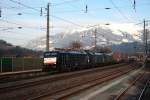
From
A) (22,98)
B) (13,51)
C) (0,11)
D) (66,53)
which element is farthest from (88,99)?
(13,51)

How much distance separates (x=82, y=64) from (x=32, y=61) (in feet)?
31.3

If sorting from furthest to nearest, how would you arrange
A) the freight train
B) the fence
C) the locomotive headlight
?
the fence → the freight train → the locomotive headlight

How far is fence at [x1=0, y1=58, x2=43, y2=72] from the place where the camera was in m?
47.2

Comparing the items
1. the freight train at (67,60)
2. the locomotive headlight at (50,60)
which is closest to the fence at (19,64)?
the freight train at (67,60)

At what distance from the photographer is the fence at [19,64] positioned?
1859 inches

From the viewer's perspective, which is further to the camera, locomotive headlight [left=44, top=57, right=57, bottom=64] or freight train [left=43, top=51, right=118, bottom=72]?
freight train [left=43, top=51, right=118, bottom=72]

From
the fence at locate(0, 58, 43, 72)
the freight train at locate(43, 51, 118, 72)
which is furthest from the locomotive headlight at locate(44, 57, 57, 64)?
the fence at locate(0, 58, 43, 72)

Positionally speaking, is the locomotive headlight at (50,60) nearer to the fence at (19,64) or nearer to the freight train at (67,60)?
the freight train at (67,60)

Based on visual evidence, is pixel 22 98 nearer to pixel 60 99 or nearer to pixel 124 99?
pixel 60 99

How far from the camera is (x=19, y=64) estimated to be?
51375 mm

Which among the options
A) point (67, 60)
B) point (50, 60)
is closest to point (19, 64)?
point (50, 60)

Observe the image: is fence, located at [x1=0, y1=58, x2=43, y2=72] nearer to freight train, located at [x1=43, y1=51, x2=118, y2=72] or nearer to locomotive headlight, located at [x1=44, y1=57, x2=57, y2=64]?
freight train, located at [x1=43, y1=51, x2=118, y2=72]

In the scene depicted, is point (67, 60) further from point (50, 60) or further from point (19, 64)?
point (19, 64)

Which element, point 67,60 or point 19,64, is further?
point 19,64
